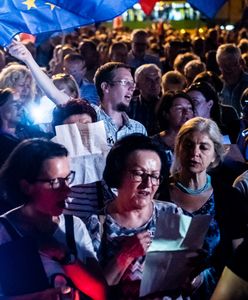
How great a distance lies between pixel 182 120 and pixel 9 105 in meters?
1.55

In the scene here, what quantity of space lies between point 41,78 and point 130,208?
2.78 metres

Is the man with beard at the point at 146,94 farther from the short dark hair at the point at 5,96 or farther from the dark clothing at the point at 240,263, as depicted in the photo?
the dark clothing at the point at 240,263

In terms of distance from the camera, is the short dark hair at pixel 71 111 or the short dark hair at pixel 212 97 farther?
the short dark hair at pixel 212 97

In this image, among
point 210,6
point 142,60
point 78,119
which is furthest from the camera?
point 142,60

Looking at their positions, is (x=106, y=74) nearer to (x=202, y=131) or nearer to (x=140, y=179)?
(x=202, y=131)

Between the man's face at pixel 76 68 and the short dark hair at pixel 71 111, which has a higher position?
the short dark hair at pixel 71 111

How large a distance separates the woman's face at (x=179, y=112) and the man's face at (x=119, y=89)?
0.43 m

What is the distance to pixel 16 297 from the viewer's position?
3.37 m

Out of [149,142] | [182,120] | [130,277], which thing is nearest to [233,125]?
[182,120]

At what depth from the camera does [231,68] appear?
405 inches

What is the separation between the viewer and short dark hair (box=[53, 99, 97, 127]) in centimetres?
535

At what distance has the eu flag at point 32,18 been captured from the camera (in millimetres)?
6738

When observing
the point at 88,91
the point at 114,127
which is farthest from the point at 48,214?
the point at 88,91

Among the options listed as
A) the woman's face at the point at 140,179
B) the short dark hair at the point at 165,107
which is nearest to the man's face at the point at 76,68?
the short dark hair at the point at 165,107
